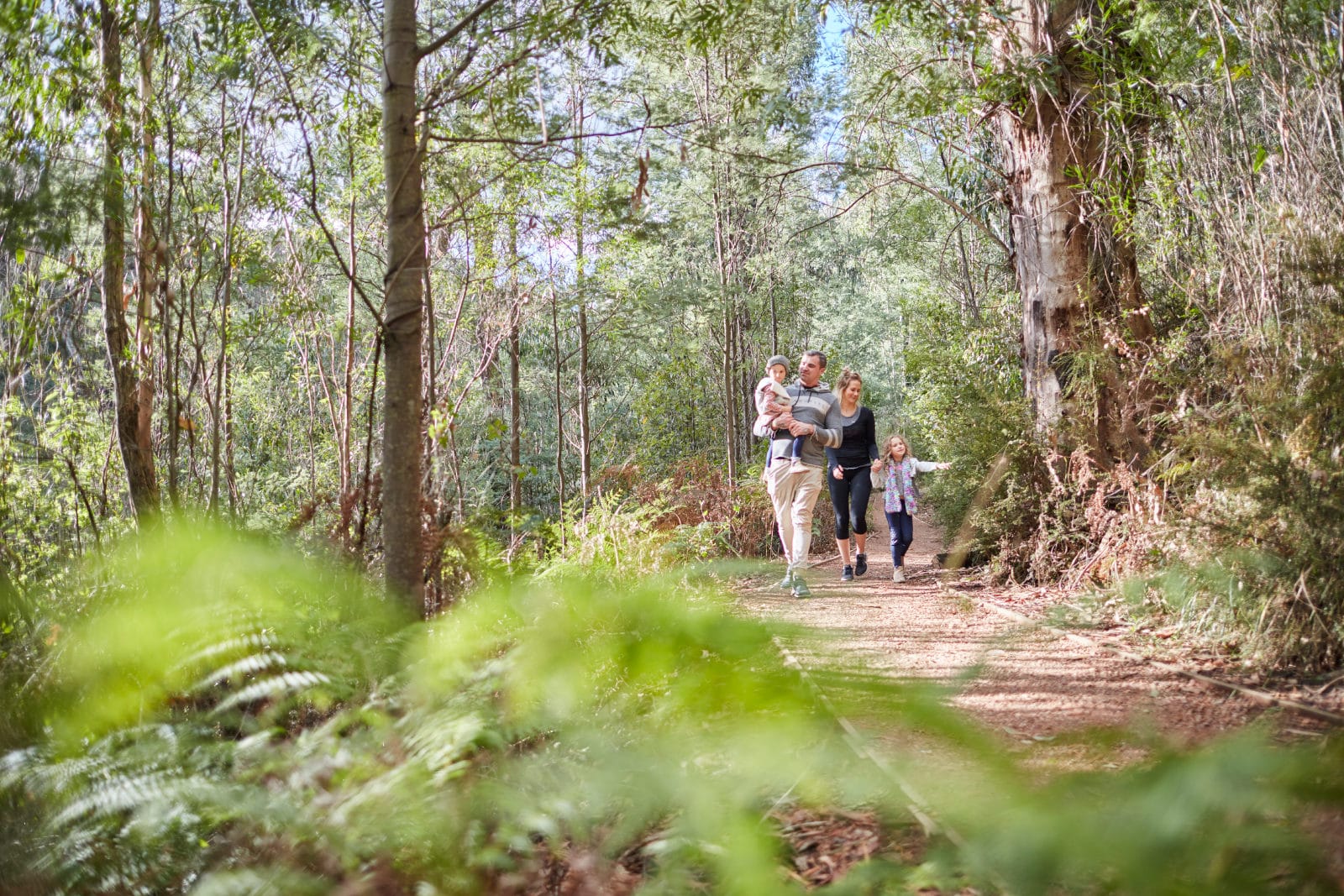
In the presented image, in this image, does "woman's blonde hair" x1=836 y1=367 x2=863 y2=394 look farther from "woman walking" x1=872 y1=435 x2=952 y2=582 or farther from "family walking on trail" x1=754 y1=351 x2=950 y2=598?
"woman walking" x1=872 y1=435 x2=952 y2=582

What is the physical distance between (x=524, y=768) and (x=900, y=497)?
8031 mm

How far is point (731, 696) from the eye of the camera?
1246 millimetres

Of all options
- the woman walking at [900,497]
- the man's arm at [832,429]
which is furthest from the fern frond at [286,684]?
the woman walking at [900,497]

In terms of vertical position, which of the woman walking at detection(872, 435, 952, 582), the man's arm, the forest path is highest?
the man's arm

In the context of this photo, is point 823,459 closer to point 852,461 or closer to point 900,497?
point 852,461

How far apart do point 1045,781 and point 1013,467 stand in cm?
777

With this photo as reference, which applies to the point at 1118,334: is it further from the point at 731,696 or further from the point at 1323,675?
the point at 731,696

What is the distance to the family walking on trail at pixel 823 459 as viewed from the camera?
861 cm

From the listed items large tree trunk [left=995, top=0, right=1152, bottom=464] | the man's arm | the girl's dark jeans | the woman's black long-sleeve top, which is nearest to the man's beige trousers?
the man's arm

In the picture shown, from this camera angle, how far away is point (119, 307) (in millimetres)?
7480

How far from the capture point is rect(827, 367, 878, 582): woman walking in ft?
29.6

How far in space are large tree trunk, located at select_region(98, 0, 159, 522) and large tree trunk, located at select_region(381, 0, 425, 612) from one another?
10.4 feet

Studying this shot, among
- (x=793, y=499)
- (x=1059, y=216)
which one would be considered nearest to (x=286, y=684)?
(x=793, y=499)

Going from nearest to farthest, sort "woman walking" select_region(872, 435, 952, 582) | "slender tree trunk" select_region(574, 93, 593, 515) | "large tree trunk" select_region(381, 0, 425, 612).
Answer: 1. "large tree trunk" select_region(381, 0, 425, 612)
2. "woman walking" select_region(872, 435, 952, 582)
3. "slender tree trunk" select_region(574, 93, 593, 515)
